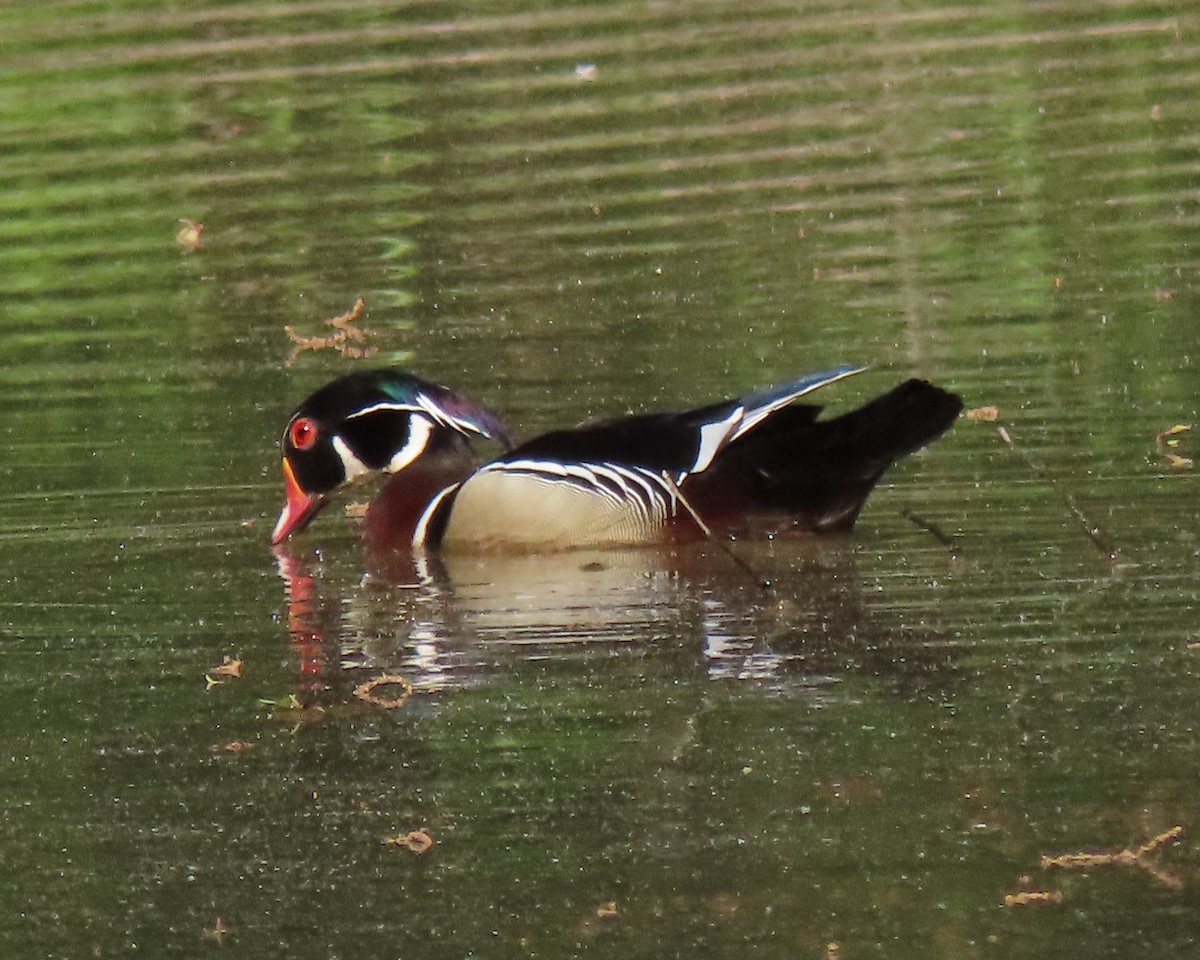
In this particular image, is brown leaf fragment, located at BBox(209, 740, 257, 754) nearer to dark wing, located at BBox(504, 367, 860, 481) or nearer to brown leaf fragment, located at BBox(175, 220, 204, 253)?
dark wing, located at BBox(504, 367, 860, 481)

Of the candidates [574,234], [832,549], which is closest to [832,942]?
[832,549]

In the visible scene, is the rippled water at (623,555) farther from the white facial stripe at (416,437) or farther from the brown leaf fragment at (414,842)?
the white facial stripe at (416,437)

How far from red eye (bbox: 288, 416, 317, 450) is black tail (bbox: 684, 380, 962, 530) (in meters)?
1.21

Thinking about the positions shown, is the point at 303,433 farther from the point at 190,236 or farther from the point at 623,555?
the point at 190,236

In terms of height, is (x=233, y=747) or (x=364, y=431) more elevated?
(x=364, y=431)

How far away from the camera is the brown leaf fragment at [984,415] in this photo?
807 cm

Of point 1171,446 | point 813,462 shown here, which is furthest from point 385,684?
point 1171,446

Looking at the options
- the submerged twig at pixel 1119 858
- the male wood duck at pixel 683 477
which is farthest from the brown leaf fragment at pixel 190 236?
the submerged twig at pixel 1119 858

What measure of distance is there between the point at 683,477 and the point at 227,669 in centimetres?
145

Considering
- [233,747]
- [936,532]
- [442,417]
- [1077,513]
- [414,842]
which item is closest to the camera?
[414,842]

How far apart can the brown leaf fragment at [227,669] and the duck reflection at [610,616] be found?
148mm

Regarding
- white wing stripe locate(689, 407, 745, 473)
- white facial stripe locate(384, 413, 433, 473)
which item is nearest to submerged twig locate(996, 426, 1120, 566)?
white wing stripe locate(689, 407, 745, 473)

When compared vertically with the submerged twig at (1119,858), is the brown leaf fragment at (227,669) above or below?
above

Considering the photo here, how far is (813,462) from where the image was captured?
23.6 ft
